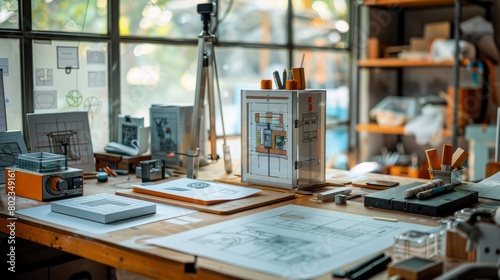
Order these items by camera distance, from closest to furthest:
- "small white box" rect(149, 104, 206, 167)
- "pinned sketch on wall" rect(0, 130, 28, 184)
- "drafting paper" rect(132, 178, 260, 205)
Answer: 1. "drafting paper" rect(132, 178, 260, 205)
2. "pinned sketch on wall" rect(0, 130, 28, 184)
3. "small white box" rect(149, 104, 206, 167)

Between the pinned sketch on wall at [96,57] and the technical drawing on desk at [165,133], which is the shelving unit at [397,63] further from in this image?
the pinned sketch on wall at [96,57]

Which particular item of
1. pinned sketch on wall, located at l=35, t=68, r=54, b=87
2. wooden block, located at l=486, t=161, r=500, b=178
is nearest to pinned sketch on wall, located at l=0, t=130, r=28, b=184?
pinned sketch on wall, located at l=35, t=68, r=54, b=87

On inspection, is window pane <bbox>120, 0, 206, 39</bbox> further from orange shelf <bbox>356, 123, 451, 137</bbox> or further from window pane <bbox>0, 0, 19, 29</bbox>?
orange shelf <bbox>356, 123, 451, 137</bbox>

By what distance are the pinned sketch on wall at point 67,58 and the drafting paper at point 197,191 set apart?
0.71 metres

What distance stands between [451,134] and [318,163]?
76.6 inches

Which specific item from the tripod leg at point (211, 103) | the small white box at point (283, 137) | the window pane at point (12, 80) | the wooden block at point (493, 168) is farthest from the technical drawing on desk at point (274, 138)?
the window pane at point (12, 80)

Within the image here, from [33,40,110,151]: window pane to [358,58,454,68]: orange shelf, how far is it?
2.00 metres

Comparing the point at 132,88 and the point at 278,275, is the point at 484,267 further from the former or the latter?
the point at 132,88

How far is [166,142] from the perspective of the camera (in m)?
2.46

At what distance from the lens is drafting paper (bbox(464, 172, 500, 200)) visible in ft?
6.19

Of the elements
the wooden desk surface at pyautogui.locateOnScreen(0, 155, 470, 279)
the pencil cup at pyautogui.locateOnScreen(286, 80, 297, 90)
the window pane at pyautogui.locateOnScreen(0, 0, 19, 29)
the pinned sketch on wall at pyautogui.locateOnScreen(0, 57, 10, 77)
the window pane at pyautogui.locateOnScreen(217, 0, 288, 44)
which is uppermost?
the window pane at pyautogui.locateOnScreen(217, 0, 288, 44)

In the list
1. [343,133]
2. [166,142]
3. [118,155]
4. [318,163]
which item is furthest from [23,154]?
[343,133]

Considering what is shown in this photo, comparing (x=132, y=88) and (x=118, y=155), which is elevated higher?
(x=132, y=88)

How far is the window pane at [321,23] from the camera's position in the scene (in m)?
3.78
